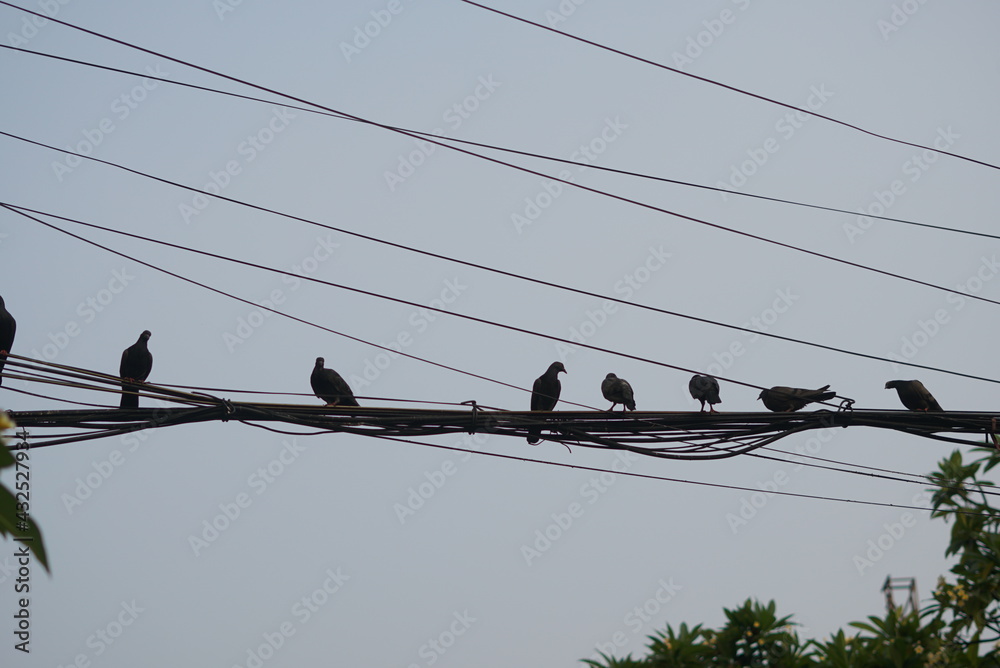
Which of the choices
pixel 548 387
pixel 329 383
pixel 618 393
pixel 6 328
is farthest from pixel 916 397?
pixel 6 328

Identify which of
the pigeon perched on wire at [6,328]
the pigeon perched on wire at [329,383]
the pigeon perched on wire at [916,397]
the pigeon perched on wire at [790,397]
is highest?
the pigeon perched on wire at [916,397]

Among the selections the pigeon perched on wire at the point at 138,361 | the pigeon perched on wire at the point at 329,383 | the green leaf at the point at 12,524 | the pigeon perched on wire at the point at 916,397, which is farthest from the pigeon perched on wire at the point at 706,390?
the green leaf at the point at 12,524

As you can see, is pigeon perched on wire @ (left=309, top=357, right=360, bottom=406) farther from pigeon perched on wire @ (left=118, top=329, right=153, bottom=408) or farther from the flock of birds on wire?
pigeon perched on wire @ (left=118, top=329, right=153, bottom=408)

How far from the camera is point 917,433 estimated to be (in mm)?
6977

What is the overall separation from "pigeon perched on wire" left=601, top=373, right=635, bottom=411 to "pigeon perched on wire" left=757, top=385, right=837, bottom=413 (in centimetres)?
135

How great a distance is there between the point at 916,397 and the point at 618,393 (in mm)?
2543

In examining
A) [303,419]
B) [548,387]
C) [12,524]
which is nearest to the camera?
[12,524]

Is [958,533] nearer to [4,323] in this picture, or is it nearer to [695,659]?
[695,659]

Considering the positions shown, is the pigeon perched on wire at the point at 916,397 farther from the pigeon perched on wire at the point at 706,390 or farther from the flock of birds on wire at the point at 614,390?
the pigeon perched on wire at the point at 706,390

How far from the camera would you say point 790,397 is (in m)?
7.46

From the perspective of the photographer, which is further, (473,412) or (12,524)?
(473,412)

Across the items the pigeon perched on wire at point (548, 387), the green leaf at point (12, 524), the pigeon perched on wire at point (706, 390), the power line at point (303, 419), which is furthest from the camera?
the pigeon perched on wire at point (548, 387)

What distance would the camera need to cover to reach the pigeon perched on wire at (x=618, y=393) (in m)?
8.93

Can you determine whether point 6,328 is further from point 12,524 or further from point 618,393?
point 12,524
